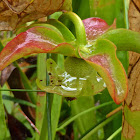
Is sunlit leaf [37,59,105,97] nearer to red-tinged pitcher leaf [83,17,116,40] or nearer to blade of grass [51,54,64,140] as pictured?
red-tinged pitcher leaf [83,17,116,40]

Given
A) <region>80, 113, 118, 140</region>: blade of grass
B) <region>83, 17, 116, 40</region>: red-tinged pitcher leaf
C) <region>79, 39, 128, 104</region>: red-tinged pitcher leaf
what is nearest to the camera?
<region>79, 39, 128, 104</region>: red-tinged pitcher leaf

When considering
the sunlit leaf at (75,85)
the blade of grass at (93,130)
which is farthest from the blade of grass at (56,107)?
the sunlit leaf at (75,85)

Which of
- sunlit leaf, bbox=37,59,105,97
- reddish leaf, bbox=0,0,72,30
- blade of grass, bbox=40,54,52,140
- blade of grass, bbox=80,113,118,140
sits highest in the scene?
reddish leaf, bbox=0,0,72,30

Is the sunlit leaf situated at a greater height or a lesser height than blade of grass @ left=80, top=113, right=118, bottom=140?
greater

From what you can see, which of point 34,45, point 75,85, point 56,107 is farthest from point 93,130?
point 34,45

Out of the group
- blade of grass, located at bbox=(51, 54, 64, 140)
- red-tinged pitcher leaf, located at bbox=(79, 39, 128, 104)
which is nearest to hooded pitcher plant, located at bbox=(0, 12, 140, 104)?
red-tinged pitcher leaf, located at bbox=(79, 39, 128, 104)

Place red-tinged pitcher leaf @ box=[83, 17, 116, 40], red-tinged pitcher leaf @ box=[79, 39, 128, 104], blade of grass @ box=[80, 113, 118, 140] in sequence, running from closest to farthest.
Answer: red-tinged pitcher leaf @ box=[79, 39, 128, 104]
red-tinged pitcher leaf @ box=[83, 17, 116, 40]
blade of grass @ box=[80, 113, 118, 140]

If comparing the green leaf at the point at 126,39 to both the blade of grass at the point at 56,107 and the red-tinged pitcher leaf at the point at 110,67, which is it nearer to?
the red-tinged pitcher leaf at the point at 110,67
